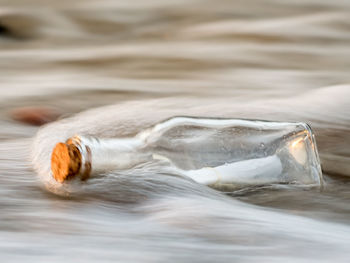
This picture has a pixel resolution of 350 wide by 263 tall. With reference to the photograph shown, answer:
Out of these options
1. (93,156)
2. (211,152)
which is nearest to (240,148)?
(211,152)

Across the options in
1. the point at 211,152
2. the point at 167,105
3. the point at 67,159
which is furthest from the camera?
the point at 167,105

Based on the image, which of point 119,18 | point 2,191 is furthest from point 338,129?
point 119,18

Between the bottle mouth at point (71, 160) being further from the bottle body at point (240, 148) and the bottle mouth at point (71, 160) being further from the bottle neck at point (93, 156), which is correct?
the bottle body at point (240, 148)

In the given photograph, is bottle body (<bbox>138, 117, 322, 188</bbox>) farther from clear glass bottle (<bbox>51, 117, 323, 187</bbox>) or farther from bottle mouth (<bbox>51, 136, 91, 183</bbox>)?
bottle mouth (<bbox>51, 136, 91, 183</bbox>)

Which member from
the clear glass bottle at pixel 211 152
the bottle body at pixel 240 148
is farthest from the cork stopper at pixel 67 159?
the bottle body at pixel 240 148

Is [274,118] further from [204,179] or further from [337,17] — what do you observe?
[337,17]

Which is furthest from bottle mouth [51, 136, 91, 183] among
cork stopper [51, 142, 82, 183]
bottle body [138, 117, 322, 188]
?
bottle body [138, 117, 322, 188]

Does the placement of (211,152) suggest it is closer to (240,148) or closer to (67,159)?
(240,148)

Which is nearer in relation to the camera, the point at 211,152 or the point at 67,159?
the point at 67,159
